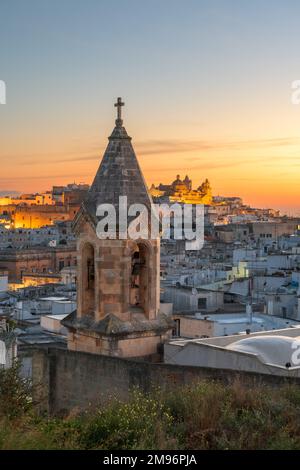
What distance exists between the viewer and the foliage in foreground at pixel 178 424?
7605 mm

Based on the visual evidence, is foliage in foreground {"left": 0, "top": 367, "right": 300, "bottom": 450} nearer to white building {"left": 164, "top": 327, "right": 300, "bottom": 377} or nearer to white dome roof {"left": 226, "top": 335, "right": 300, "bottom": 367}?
white building {"left": 164, "top": 327, "right": 300, "bottom": 377}

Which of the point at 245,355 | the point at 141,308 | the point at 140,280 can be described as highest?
the point at 140,280

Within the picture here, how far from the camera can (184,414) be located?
877cm

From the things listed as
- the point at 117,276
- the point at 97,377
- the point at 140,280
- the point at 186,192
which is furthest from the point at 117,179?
the point at 186,192

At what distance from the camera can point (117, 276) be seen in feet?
40.1

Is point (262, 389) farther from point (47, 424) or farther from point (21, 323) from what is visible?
point (21, 323)

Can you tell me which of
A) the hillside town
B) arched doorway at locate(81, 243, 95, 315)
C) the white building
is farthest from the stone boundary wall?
the white building

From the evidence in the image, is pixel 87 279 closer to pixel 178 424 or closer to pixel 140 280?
pixel 140 280

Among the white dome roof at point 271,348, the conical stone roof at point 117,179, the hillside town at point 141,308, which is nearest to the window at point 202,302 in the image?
the hillside town at point 141,308

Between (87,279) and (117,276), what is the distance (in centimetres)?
76

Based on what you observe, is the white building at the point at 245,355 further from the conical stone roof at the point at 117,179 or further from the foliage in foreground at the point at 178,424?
the foliage in foreground at the point at 178,424

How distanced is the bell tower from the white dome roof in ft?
4.50

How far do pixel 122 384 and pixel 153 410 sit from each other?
2.81m
